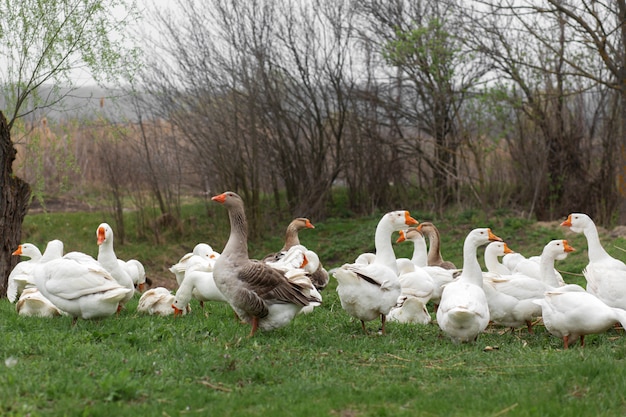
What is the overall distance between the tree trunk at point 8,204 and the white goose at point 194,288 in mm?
4136

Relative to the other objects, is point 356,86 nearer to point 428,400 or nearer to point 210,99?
point 210,99

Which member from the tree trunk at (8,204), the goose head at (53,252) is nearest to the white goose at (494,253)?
the goose head at (53,252)

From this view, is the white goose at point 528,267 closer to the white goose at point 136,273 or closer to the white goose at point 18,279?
the white goose at point 136,273

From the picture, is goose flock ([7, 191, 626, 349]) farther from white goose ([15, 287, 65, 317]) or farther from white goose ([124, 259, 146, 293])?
white goose ([124, 259, 146, 293])

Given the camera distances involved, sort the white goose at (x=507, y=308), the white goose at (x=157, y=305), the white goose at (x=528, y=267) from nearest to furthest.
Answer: the white goose at (x=507, y=308) → the white goose at (x=157, y=305) → the white goose at (x=528, y=267)

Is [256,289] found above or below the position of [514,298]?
above

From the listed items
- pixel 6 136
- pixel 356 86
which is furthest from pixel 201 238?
pixel 6 136

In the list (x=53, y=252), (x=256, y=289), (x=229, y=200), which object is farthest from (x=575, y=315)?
(x=53, y=252)

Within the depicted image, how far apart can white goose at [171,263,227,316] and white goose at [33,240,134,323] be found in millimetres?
1119

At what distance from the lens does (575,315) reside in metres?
7.43

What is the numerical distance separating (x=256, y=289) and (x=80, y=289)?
1.95 metres

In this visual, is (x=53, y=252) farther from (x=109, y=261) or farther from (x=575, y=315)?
(x=575, y=315)

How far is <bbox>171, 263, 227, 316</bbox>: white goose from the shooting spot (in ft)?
30.3

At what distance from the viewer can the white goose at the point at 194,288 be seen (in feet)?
30.3
